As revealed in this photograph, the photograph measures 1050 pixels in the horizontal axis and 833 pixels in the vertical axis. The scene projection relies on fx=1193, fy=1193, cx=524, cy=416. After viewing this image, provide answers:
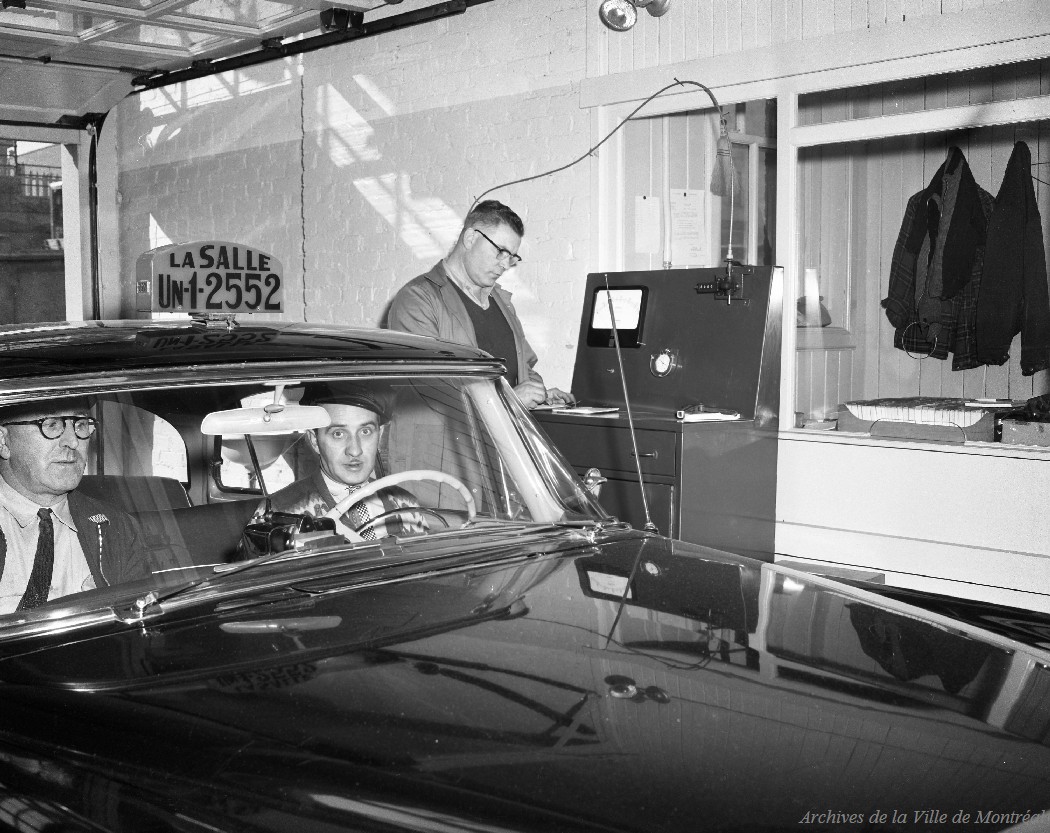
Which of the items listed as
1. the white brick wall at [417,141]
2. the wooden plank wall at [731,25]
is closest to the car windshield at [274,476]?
the wooden plank wall at [731,25]

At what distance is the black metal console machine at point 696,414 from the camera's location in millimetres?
5086

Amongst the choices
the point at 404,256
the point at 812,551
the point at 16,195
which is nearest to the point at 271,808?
the point at 812,551

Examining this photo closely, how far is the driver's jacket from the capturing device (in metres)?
2.45

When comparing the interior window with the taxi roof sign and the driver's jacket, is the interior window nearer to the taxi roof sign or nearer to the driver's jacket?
the taxi roof sign

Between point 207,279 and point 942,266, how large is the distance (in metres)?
4.02

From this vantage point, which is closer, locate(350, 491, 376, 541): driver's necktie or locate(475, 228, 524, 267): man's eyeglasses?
locate(350, 491, 376, 541): driver's necktie

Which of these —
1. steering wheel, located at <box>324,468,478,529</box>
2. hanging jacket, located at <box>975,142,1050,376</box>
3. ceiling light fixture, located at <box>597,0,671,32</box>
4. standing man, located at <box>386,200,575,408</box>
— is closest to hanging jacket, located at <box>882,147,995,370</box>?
hanging jacket, located at <box>975,142,1050,376</box>

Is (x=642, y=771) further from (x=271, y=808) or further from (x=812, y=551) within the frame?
(x=812, y=551)

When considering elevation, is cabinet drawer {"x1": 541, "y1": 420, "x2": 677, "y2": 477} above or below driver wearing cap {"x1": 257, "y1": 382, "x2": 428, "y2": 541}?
below

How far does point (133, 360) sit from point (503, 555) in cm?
78

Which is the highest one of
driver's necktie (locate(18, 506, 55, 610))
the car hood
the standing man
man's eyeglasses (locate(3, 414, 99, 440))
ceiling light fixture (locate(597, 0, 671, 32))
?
ceiling light fixture (locate(597, 0, 671, 32))

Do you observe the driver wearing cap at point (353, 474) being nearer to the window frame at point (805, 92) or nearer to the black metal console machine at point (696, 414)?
the black metal console machine at point (696, 414)

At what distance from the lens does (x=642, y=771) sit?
1.43 m

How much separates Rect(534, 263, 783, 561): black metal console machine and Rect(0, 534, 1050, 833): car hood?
2.96 metres
